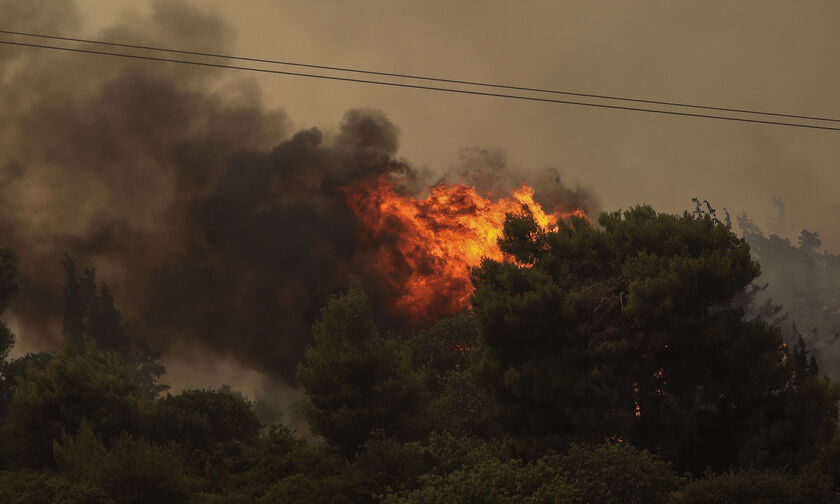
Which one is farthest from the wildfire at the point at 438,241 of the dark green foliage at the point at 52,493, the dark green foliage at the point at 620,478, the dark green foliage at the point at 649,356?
the dark green foliage at the point at 52,493

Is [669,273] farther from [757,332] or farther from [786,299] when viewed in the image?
[786,299]

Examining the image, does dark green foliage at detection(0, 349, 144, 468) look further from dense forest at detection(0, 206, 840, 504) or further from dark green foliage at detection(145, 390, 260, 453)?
dark green foliage at detection(145, 390, 260, 453)

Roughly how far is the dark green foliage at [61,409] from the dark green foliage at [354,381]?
8701mm

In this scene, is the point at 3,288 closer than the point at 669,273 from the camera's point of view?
No

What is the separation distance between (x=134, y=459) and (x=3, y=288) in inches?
1196

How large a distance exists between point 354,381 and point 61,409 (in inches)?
535

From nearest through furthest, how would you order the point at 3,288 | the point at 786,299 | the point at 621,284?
the point at 621,284 → the point at 3,288 → the point at 786,299

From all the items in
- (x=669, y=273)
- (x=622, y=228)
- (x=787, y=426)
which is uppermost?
(x=622, y=228)

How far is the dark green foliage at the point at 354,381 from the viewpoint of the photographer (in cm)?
4016

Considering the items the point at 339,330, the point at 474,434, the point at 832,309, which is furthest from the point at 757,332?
the point at 832,309

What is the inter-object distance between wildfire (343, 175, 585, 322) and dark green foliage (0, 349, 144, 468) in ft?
126

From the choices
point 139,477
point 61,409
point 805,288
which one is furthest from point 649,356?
point 805,288

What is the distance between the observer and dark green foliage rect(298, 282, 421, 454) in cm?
4016

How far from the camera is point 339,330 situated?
41.7 m
